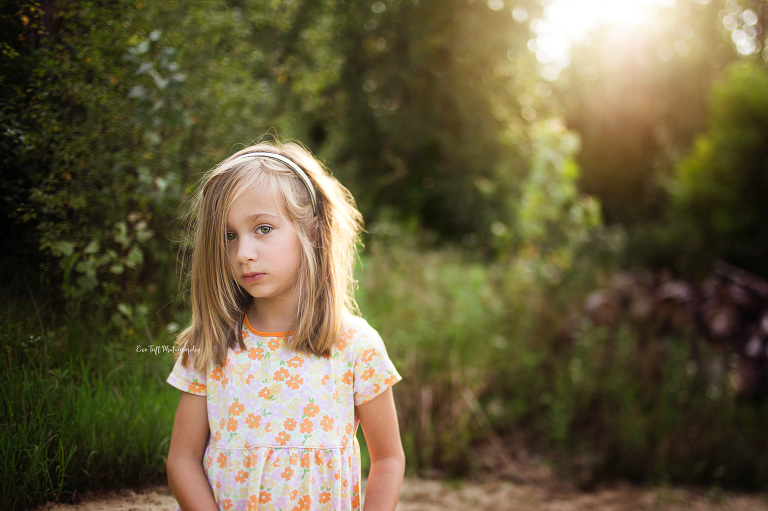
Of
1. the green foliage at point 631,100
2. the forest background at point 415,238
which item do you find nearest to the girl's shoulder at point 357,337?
the forest background at point 415,238

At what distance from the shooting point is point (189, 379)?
149 centimetres

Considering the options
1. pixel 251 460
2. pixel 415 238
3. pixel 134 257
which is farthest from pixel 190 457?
pixel 415 238

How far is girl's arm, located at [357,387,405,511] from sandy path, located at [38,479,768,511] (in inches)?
69.3

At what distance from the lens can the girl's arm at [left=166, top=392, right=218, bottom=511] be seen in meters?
1.42

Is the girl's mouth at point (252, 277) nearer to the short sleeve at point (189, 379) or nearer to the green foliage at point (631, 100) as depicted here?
the short sleeve at point (189, 379)

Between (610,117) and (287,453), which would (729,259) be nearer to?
(287,453)

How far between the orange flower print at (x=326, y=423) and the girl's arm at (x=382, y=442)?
0.09 m

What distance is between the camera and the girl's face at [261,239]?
1446 millimetres

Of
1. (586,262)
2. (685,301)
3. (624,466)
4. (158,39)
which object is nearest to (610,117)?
(586,262)

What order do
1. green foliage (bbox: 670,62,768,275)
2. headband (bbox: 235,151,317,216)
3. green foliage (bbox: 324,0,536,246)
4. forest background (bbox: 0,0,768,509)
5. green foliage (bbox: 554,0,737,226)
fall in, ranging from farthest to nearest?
green foliage (bbox: 554,0,737,226)
green foliage (bbox: 670,62,768,275)
green foliage (bbox: 324,0,536,246)
forest background (bbox: 0,0,768,509)
headband (bbox: 235,151,317,216)

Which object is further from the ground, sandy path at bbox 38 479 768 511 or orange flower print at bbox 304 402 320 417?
orange flower print at bbox 304 402 320 417

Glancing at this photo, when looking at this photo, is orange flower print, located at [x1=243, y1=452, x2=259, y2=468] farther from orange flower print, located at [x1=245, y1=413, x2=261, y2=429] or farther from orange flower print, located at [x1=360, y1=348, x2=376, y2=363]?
orange flower print, located at [x1=360, y1=348, x2=376, y2=363]

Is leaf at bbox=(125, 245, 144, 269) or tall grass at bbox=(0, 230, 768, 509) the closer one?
tall grass at bbox=(0, 230, 768, 509)

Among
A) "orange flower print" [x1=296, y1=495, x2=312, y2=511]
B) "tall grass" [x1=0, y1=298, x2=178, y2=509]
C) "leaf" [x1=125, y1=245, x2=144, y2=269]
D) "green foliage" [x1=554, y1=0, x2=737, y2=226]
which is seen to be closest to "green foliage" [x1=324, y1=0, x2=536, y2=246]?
"leaf" [x1=125, y1=245, x2=144, y2=269]
